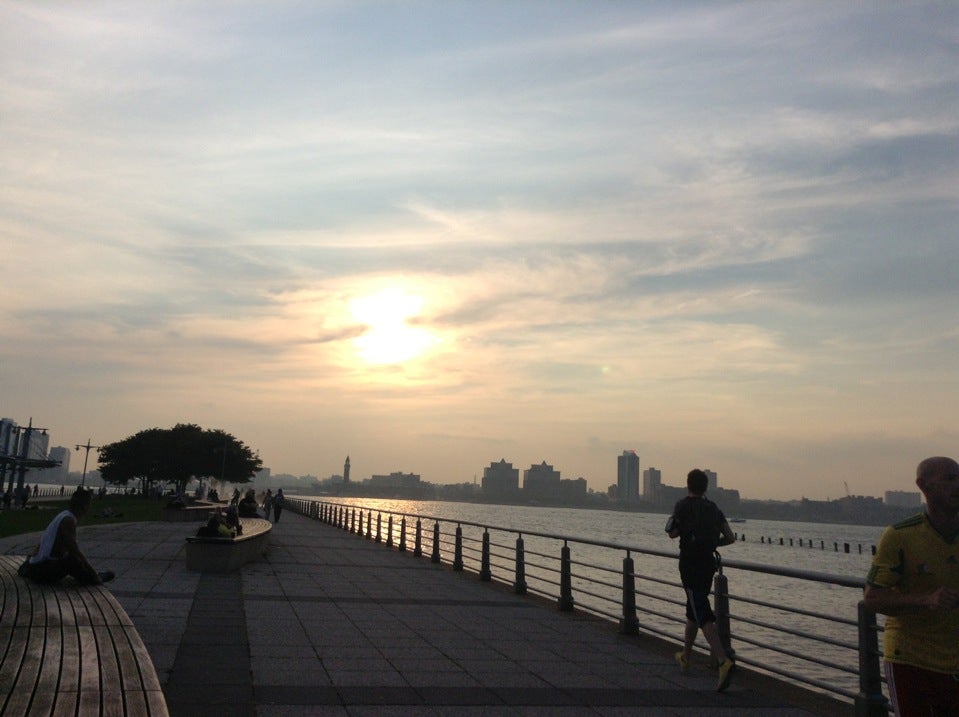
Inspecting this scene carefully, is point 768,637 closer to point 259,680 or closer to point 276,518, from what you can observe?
point 276,518

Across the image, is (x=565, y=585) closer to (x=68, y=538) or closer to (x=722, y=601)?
(x=722, y=601)

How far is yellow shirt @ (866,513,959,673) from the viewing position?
402 centimetres

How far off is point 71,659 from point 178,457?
301ft

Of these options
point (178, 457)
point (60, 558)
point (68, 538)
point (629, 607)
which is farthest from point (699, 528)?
point (178, 457)

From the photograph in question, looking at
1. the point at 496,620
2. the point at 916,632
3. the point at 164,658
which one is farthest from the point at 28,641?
the point at 496,620

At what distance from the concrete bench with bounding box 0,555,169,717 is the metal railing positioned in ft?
15.4

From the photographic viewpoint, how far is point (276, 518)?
139 ft

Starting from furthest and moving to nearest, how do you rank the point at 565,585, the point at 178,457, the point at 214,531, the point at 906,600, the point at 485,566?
the point at 178,457 < the point at 485,566 < the point at 214,531 < the point at 565,585 < the point at 906,600

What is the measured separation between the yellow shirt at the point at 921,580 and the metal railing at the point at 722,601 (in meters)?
2.19

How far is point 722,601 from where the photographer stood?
8.94 m

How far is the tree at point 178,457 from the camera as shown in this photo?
93.4m

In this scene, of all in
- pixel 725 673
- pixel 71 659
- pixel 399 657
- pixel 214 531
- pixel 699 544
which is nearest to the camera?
pixel 71 659

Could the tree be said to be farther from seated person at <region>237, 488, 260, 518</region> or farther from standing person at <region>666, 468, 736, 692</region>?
standing person at <region>666, 468, 736, 692</region>

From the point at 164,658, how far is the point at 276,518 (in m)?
35.1
